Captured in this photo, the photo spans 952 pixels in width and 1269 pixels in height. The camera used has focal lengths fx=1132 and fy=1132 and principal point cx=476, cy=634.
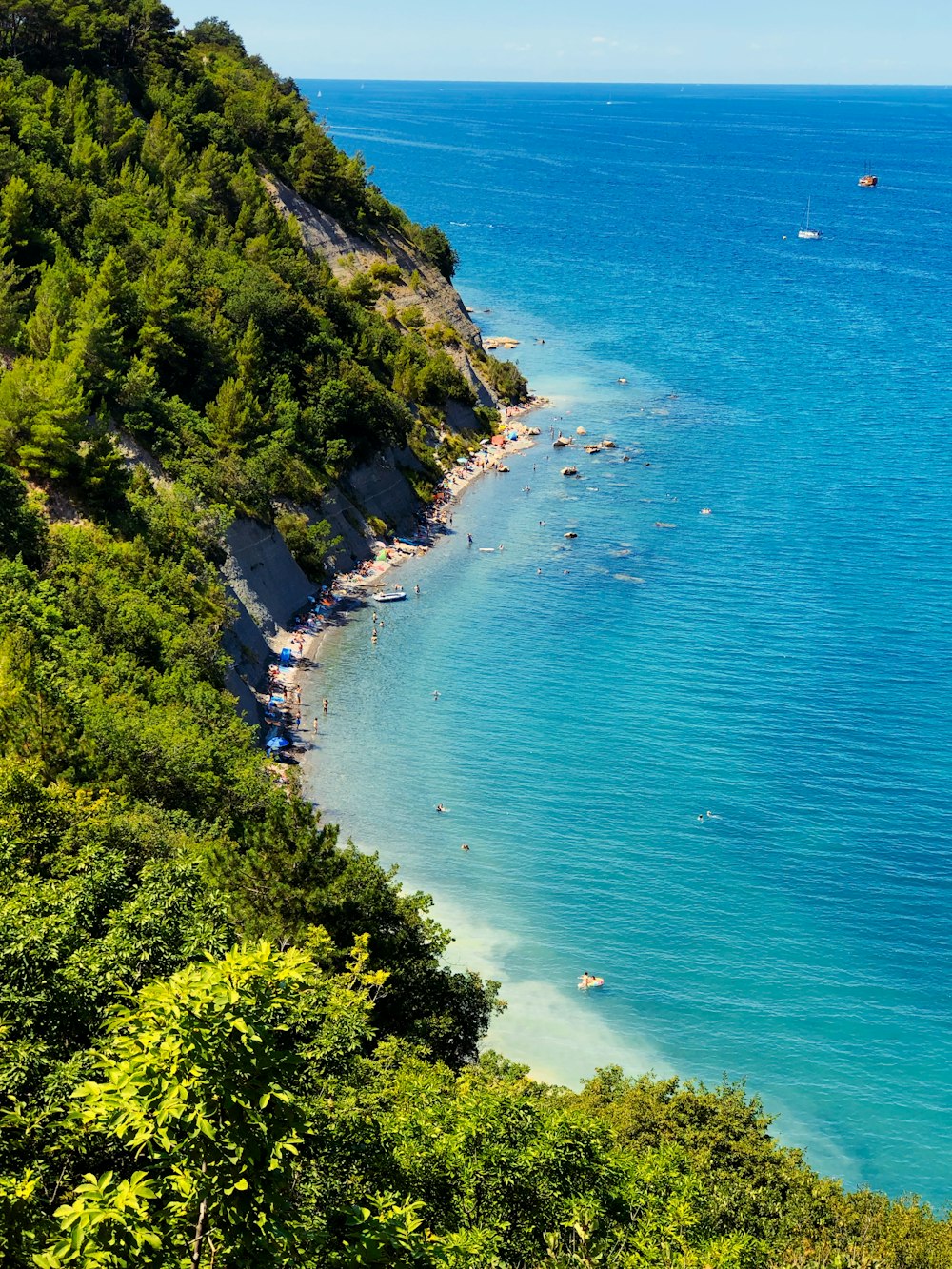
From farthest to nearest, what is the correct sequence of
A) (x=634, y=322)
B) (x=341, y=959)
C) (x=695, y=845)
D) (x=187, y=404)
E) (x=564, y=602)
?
(x=634, y=322), (x=564, y=602), (x=187, y=404), (x=695, y=845), (x=341, y=959)

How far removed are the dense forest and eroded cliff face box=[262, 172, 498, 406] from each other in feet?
53.7

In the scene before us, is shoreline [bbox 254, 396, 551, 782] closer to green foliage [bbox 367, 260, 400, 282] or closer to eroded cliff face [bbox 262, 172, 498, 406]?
eroded cliff face [bbox 262, 172, 498, 406]

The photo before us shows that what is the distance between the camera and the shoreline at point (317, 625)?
5850 cm

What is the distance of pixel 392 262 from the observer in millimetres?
115062

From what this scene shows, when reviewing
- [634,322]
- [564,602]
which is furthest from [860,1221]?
[634,322]

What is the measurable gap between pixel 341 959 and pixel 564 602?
4574 cm

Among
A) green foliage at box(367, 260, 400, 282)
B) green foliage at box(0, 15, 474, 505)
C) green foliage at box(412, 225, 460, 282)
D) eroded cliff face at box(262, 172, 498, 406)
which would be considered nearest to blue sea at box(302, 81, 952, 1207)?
eroded cliff face at box(262, 172, 498, 406)

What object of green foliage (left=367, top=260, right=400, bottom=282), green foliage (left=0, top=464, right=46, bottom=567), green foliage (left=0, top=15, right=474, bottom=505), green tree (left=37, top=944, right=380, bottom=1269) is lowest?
green tree (left=37, top=944, right=380, bottom=1269)

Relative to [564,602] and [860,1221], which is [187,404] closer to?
[564,602]

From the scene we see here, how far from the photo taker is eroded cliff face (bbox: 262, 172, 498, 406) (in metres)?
107

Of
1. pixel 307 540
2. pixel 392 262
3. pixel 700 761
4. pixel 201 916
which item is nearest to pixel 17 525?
pixel 307 540

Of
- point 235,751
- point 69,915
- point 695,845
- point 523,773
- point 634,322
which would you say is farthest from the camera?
point 634,322

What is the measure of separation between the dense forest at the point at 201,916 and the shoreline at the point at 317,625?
18.2 feet

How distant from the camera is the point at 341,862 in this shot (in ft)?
113
